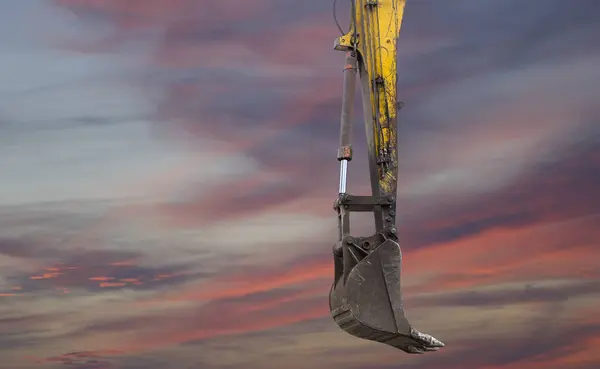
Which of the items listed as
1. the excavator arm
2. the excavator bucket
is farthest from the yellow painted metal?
the excavator bucket

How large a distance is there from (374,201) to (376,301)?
1.74 metres

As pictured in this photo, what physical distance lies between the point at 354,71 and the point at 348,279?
372cm

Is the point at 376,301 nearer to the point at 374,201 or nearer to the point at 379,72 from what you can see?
the point at 374,201

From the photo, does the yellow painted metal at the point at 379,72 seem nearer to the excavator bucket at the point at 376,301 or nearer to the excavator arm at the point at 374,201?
the excavator arm at the point at 374,201

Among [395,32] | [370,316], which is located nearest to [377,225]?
[370,316]

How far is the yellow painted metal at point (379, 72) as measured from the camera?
59.4ft

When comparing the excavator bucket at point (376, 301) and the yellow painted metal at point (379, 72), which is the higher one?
the yellow painted metal at point (379, 72)

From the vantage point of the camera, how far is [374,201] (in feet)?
58.1

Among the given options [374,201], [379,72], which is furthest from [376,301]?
[379,72]

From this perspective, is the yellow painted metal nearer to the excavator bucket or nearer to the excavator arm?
the excavator arm

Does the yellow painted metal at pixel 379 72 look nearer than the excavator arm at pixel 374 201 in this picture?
No

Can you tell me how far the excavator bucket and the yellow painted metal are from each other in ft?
4.36

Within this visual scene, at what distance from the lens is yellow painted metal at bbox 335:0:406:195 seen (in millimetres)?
18109

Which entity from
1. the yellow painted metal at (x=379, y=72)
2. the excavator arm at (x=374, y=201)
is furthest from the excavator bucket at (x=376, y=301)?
the yellow painted metal at (x=379, y=72)
